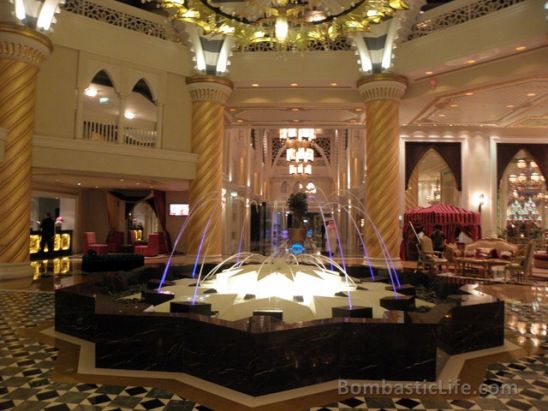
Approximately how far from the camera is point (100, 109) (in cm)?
1359

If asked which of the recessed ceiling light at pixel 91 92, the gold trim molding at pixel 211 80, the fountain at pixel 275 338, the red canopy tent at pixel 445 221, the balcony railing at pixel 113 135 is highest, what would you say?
the recessed ceiling light at pixel 91 92

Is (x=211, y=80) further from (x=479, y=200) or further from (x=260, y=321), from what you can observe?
(x=479, y=200)

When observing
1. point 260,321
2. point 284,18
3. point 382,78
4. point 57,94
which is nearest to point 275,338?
point 260,321

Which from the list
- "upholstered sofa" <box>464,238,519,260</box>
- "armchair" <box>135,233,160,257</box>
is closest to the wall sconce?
"upholstered sofa" <box>464,238,519,260</box>

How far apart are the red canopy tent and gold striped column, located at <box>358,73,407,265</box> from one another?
10.9 ft

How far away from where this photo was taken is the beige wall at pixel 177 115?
1009cm

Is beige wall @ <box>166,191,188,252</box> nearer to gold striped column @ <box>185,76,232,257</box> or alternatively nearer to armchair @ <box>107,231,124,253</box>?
armchair @ <box>107,231,124,253</box>

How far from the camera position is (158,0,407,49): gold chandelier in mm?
4854

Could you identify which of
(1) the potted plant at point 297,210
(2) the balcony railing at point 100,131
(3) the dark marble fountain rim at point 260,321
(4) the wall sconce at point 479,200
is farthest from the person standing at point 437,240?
(3) the dark marble fountain rim at point 260,321

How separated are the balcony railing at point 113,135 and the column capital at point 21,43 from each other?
170 centimetres

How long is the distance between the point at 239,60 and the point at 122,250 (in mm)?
7178

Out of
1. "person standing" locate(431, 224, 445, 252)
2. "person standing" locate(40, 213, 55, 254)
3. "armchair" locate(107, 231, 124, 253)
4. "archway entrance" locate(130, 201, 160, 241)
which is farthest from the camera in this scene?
"archway entrance" locate(130, 201, 160, 241)

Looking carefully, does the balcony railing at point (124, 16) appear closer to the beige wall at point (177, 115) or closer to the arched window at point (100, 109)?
the beige wall at point (177, 115)

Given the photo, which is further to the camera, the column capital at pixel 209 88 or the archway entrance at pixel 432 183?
the archway entrance at pixel 432 183
